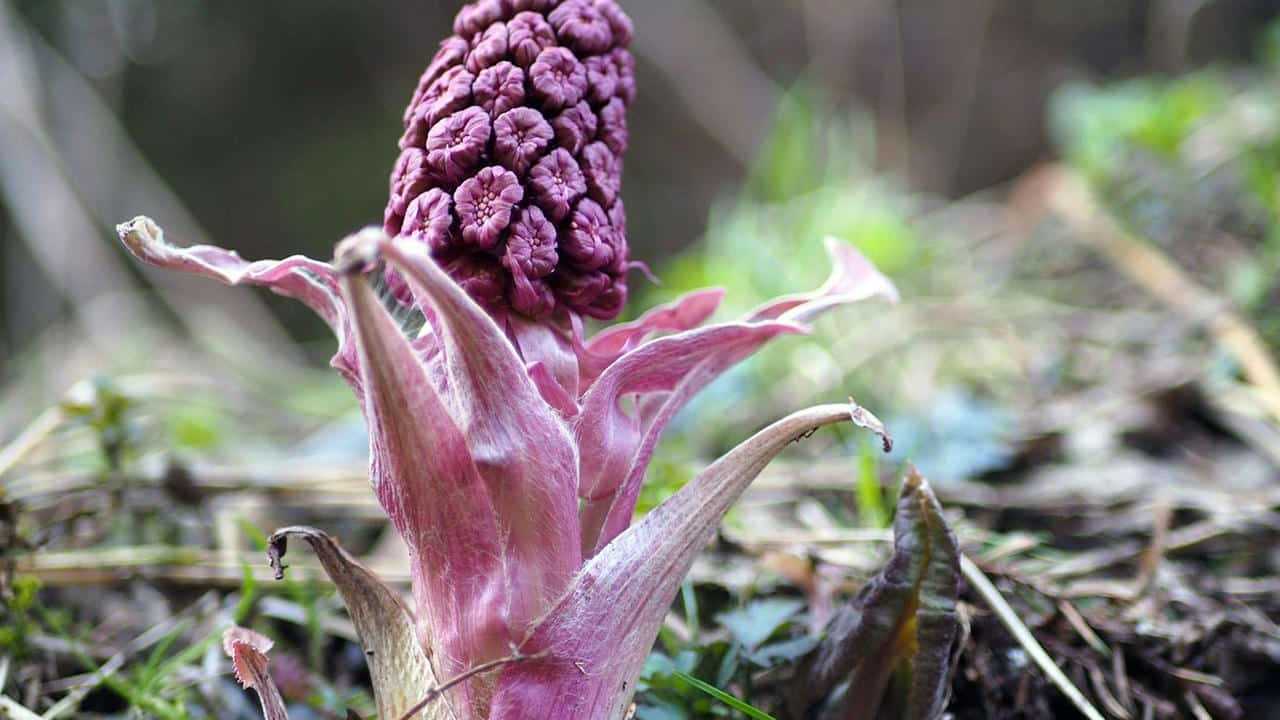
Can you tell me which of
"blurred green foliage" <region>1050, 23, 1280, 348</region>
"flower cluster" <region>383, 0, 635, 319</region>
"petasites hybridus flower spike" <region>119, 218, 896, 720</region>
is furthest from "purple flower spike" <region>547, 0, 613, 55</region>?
"blurred green foliage" <region>1050, 23, 1280, 348</region>

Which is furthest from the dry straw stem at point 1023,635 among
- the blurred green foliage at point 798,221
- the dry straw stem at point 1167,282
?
the blurred green foliage at point 798,221

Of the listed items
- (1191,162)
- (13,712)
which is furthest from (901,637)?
(1191,162)

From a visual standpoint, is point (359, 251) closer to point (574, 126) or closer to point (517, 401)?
point (517, 401)

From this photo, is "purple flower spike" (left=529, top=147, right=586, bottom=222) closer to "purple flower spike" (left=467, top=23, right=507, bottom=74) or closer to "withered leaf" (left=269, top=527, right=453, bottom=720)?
"purple flower spike" (left=467, top=23, right=507, bottom=74)

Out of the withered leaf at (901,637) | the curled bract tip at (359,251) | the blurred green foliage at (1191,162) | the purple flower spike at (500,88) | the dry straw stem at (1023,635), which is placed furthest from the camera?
the blurred green foliage at (1191,162)

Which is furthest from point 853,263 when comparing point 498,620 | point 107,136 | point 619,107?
point 107,136

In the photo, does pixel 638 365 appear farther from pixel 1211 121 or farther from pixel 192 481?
pixel 1211 121

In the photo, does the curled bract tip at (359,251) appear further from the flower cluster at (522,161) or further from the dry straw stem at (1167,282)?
the dry straw stem at (1167,282)
